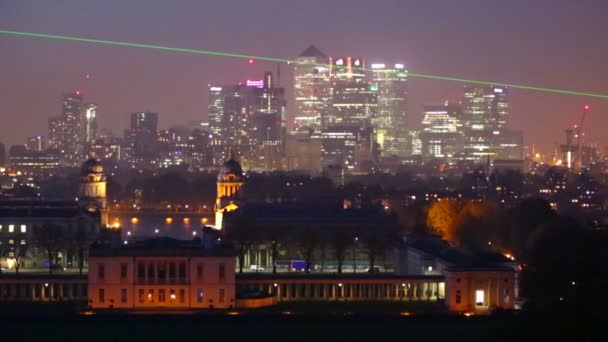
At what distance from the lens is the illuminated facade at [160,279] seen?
42500mm

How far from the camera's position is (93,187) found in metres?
65.4

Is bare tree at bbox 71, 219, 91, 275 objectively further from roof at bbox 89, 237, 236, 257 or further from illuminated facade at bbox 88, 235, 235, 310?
illuminated facade at bbox 88, 235, 235, 310

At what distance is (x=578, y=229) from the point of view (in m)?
50.2

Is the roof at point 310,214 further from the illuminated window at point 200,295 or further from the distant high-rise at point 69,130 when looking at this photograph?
the distant high-rise at point 69,130

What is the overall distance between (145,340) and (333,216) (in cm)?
2602

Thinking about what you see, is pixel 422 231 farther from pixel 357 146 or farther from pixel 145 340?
pixel 357 146

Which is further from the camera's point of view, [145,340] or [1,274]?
[1,274]

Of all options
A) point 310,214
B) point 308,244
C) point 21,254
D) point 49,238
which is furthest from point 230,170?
point 21,254

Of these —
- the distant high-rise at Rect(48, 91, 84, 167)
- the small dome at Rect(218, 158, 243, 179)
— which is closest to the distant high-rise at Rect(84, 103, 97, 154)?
the distant high-rise at Rect(48, 91, 84, 167)

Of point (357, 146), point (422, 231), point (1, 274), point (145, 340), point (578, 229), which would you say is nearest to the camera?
point (145, 340)

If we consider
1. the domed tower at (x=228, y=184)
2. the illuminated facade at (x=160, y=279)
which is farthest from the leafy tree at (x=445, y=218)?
the illuminated facade at (x=160, y=279)

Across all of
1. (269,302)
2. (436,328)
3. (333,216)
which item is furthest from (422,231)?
(436,328)

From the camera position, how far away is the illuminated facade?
42500mm

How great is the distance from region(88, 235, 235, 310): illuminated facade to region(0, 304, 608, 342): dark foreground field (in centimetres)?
217
